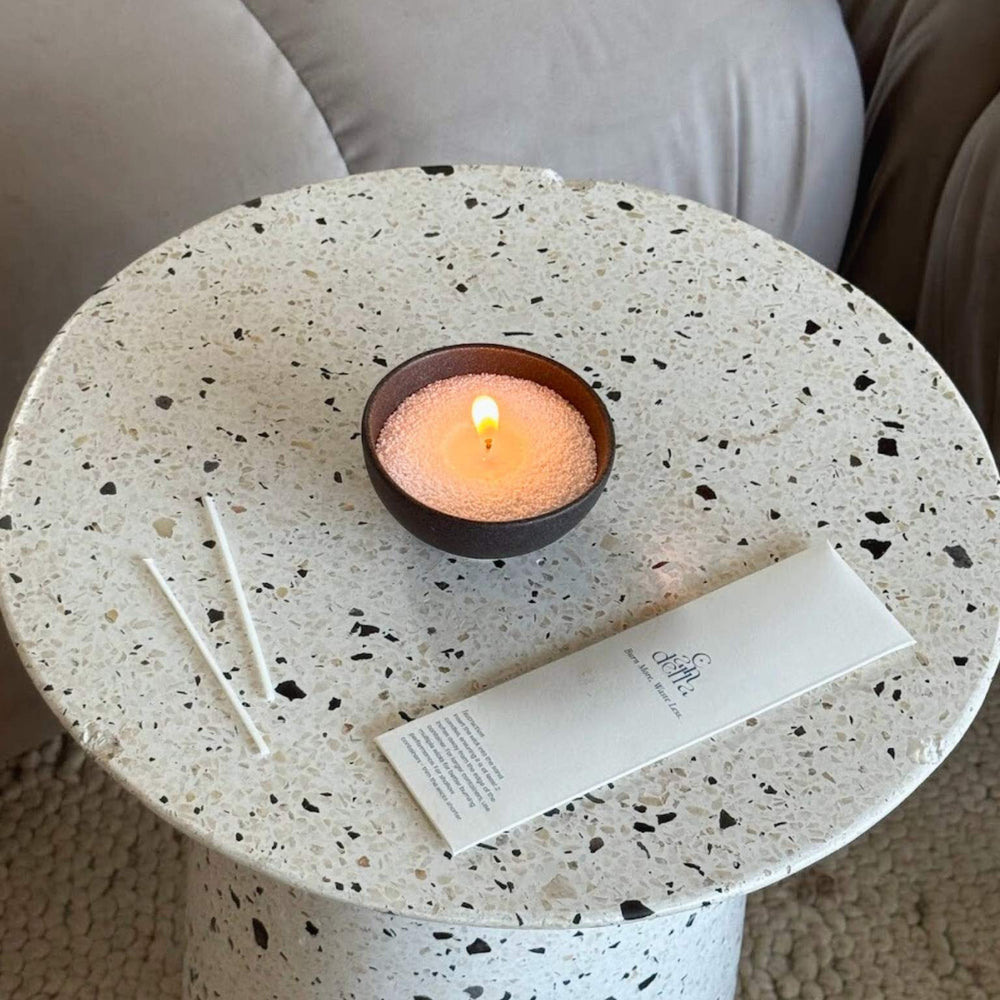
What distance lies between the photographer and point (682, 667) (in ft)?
1.96

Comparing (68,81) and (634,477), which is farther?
(68,81)

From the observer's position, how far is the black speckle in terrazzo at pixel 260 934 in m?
0.73

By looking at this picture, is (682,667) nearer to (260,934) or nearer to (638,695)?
(638,695)

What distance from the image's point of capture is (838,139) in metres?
1.22

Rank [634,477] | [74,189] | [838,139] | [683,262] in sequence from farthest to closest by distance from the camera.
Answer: [838,139], [74,189], [683,262], [634,477]

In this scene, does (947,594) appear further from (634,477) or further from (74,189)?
(74,189)

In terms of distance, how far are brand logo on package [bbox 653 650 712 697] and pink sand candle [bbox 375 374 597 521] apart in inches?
3.6

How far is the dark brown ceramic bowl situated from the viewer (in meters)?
0.59

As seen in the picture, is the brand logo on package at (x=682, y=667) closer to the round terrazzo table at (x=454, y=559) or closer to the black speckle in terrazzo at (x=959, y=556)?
the round terrazzo table at (x=454, y=559)

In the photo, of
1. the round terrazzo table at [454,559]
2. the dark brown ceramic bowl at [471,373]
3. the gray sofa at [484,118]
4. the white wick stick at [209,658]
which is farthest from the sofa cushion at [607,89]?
the white wick stick at [209,658]

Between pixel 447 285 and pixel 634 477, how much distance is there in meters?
0.18

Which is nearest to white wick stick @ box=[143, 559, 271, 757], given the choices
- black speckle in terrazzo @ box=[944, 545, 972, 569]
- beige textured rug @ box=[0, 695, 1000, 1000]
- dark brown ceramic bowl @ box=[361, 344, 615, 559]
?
dark brown ceramic bowl @ box=[361, 344, 615, 559]

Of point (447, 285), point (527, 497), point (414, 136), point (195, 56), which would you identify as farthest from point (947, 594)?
point (195, 56)

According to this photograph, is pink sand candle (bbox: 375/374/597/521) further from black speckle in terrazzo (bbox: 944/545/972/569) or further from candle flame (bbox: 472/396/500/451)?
A: black speckle in terrazzo (bbox: 944/545/972/569)
